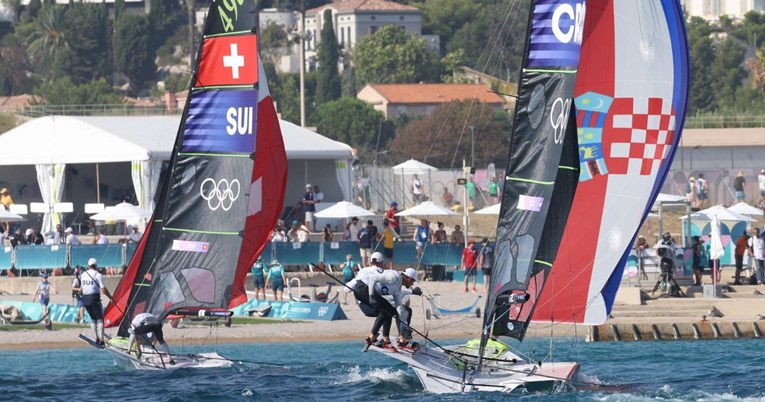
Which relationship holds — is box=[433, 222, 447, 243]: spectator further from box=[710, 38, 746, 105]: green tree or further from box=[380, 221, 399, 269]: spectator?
box=[710, 38, 746, 105]: green tree

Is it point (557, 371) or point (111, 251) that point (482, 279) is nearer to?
point (111, 251)

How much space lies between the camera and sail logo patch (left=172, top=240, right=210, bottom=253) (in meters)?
29.2

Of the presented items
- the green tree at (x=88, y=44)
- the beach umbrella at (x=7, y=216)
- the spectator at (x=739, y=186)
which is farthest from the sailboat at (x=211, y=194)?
the green tree at (x=88, y=44)

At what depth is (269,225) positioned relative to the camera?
30078 millimetres

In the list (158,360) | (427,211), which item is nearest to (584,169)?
(158,360)

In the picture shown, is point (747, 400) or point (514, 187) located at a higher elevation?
point (514, 187)

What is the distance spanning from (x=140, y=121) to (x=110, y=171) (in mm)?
3651

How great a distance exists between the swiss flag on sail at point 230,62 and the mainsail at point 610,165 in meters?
6.61

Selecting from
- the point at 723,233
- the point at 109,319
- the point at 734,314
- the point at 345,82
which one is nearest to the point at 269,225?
the point at 109,319

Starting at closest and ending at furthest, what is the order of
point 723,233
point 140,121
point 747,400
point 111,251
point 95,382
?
point 747,400 → point 95,382 → point 111,251 → point 723,233 → point 140,121

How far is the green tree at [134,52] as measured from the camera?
17038 cm

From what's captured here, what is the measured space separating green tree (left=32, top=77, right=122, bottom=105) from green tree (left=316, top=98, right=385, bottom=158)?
1657 centimetres

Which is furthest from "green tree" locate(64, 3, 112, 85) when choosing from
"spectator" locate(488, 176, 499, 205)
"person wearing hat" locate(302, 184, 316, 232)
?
"person wearing hat" locate(302, 184, 316, 232)

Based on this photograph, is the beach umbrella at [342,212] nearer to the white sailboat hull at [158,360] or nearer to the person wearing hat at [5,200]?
the person wearing hat at [5,200]
